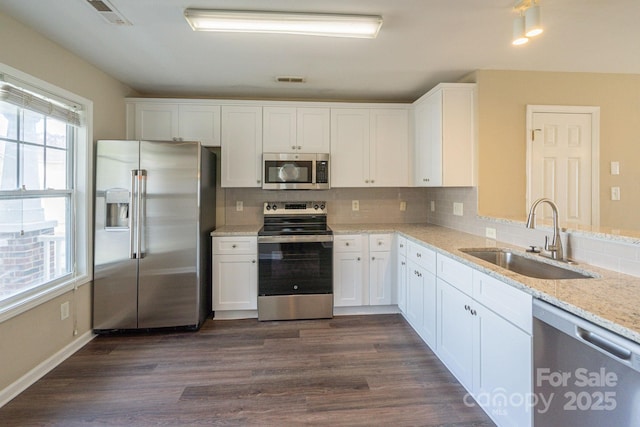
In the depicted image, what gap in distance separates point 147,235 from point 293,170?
1.53 m

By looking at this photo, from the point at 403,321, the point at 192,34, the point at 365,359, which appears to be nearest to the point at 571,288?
the point at 365,359

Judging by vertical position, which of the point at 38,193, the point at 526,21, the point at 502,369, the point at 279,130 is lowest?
the point at 502,369

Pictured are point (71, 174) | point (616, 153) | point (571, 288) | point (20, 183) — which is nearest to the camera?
point (571, 288)

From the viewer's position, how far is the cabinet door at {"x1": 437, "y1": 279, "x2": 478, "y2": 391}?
73.7 inches

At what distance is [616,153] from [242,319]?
13.0ft

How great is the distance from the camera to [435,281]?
233 centimetres

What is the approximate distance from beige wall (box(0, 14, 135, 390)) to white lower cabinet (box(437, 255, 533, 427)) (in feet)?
9.43

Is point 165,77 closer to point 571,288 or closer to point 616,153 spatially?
point 571,288

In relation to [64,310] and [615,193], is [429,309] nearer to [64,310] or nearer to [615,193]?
[615,193]

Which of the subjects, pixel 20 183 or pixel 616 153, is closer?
pixel 20 183

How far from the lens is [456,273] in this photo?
6.60 feet

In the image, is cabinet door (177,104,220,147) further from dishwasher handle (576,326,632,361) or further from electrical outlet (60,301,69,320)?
dishwasher handle (576,326,632,361)

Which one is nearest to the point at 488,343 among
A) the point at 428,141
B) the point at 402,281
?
the point at 402,281

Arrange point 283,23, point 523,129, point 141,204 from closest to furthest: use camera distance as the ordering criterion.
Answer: point 283,23 → point 141,204 → point 523,129
